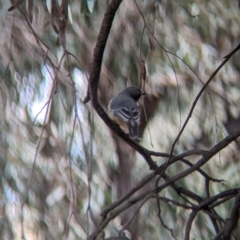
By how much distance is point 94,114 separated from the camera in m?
3.92

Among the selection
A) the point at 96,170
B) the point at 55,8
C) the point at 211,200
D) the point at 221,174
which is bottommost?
the point at 211,200

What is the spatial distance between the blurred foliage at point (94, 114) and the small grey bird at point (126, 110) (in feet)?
0.45

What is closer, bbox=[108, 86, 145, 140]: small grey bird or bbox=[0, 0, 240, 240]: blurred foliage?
bbox=[108, 86, 145, 140]: small grey bird

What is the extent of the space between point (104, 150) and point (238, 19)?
3.77ft

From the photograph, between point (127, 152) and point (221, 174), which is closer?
point (221, 174)

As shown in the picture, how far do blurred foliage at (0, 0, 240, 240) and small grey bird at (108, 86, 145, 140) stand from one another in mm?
138

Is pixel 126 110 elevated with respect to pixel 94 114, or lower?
lower

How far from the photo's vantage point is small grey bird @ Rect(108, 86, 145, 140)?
3.43 metres

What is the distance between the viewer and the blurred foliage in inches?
155

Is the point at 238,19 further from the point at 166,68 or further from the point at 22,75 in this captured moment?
the point at 22,75

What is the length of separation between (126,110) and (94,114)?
37cm

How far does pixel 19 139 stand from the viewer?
161 inches

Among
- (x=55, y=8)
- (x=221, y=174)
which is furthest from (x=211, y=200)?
(x=221, y=174)

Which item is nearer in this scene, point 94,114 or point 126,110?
point 126,110
